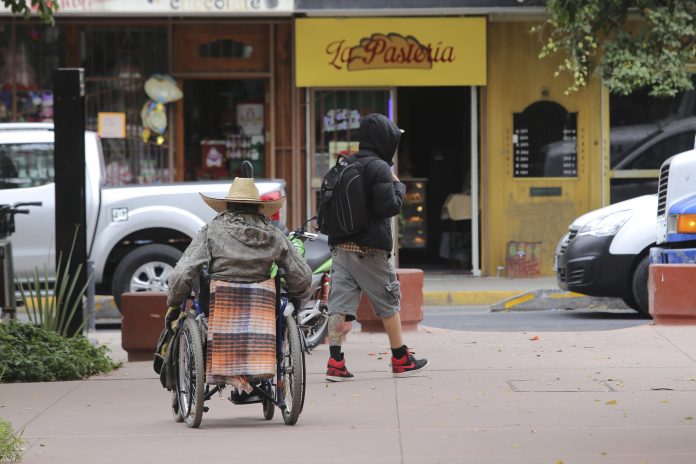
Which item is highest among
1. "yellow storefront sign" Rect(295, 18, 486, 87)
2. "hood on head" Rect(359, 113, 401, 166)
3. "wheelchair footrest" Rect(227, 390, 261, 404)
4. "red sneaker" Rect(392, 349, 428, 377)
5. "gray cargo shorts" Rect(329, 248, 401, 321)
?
"yellow storefront sign" Rect(295, 18, 486, 87)

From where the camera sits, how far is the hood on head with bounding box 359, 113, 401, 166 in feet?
30.9

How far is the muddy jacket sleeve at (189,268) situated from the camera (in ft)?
25.2

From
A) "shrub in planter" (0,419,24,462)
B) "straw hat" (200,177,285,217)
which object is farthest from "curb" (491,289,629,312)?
"shrub in planter" (0,419,24,462)

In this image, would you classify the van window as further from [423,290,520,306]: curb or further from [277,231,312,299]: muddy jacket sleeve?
[277,231,312,299]: muddy jacket sleeve

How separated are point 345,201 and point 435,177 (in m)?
10.8

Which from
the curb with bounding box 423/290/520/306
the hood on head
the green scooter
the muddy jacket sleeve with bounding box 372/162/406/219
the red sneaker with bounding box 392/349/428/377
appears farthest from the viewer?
the curb with bounding box 423/290/520/306

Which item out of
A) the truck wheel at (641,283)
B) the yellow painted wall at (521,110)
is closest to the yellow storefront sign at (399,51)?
the yellow painted wall at (521,110)

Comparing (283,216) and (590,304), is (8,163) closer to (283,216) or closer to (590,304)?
(283,216)

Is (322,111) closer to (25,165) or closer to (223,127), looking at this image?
(223,127)

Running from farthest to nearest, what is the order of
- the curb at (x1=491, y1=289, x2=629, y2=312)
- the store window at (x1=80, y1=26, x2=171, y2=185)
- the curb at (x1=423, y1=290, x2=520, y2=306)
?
the store window at (x1=80, y1=26, x2=171, y2=185), the curb at (x1=423, y1=290, x2=520, y2=306), the curb at (x1=491, y1=289, x2=629, y2=312)

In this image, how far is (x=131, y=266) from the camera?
14.5 metres

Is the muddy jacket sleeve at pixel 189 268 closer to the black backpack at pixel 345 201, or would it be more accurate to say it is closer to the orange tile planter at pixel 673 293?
the black backpack at pixel 345 201

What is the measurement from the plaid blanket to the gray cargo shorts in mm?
1856

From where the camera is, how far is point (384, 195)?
9234mm
